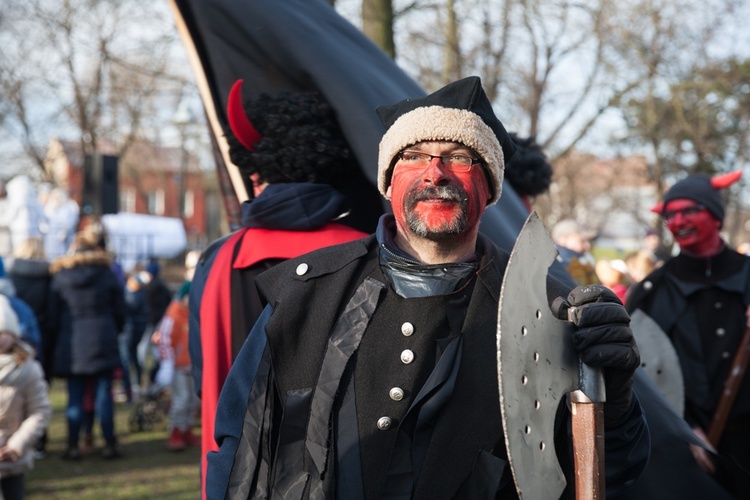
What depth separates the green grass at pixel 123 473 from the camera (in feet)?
22.5

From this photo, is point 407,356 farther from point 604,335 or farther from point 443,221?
point 604,335

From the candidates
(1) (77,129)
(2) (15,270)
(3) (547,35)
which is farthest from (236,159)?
(1) (77,129)

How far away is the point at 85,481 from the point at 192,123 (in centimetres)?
960

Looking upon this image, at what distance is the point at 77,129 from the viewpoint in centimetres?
2084

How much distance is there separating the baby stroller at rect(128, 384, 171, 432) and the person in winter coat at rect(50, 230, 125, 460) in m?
1.37

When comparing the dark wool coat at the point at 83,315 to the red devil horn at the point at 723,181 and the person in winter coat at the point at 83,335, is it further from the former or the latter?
the red devil horn at the point at 723,181

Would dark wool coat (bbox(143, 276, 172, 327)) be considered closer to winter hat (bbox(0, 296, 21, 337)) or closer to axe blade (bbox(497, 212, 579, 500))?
winter hat (bbox(0, 296, 21, 337))

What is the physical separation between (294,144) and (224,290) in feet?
2.02

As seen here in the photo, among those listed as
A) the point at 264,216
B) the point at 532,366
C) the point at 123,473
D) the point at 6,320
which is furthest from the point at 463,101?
the point at 123,473

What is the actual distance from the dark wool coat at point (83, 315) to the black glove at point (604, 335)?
6.34 m

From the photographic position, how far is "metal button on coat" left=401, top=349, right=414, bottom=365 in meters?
2.31

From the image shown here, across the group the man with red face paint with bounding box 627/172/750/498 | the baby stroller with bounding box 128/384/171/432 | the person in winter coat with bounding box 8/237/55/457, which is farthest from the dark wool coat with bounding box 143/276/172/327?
the man with red face paint with bounding box 627/172/750/498

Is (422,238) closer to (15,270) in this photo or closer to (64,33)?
(15,270)

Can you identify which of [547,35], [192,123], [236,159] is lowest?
[236,159]
